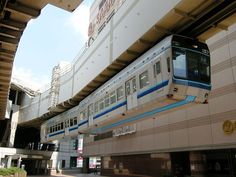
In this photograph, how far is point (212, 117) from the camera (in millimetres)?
16375

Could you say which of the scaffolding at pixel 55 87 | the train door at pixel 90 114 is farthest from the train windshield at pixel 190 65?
the scaffolding at pixel 55 87

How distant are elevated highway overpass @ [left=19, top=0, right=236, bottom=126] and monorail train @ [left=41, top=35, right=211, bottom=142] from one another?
1.34m

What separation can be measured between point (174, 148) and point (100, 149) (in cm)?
1655

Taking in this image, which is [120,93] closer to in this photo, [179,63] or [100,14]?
[179,63]

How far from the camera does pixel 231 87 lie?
50.3ft

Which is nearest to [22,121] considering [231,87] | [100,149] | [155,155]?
[100,149]

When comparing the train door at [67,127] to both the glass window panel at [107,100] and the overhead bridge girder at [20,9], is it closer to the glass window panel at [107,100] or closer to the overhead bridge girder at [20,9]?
the glass window panel at [107,100]

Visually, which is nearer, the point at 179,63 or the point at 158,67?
the point at 179,63

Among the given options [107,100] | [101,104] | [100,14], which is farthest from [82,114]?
[100,14]

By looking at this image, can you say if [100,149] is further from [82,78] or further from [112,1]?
[112,1]

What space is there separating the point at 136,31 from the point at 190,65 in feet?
18.4

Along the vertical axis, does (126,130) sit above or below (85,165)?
above

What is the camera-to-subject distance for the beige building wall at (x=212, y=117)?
50.5ft

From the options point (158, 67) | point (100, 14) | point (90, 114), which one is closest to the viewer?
point (158, 67)
